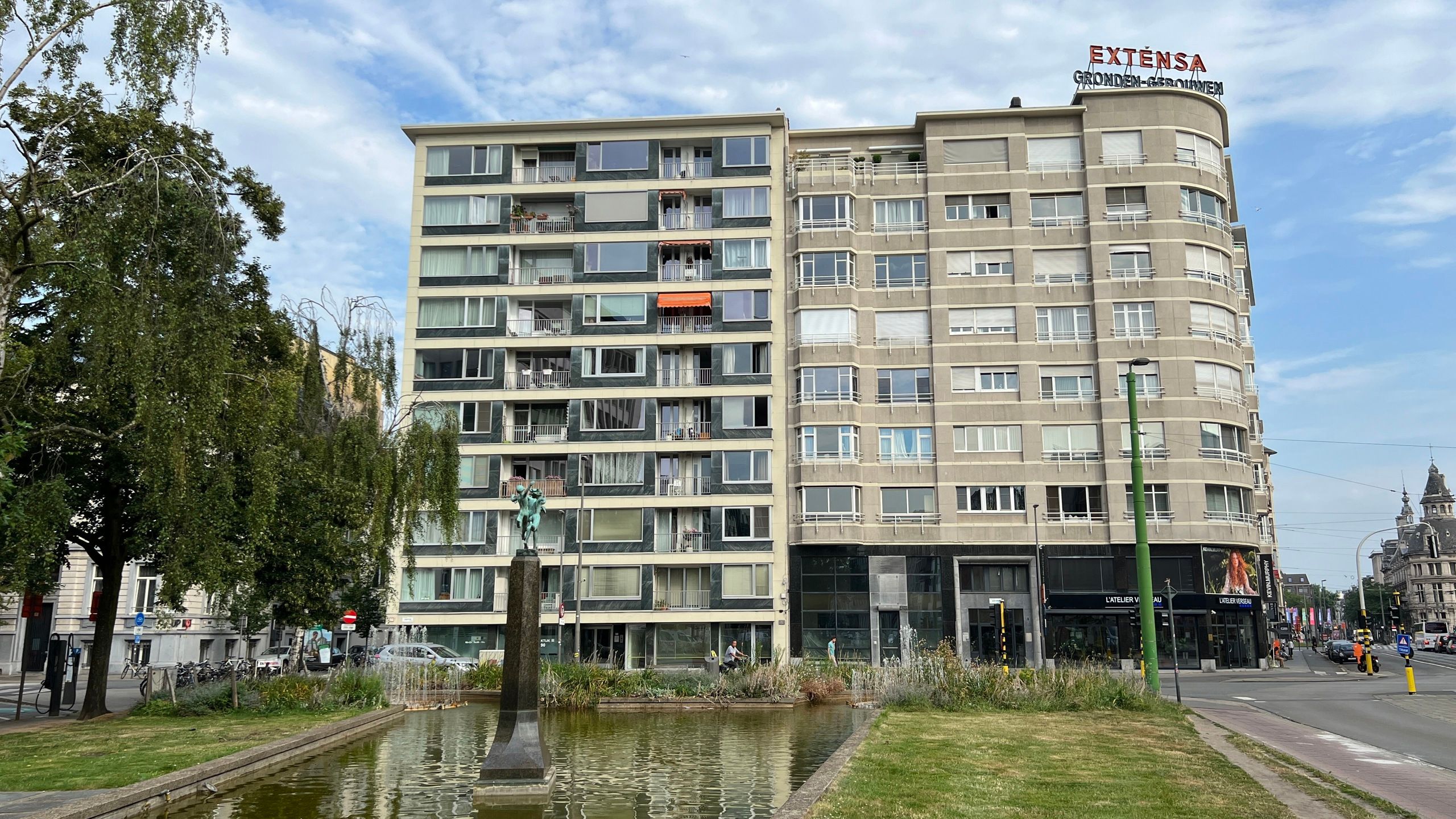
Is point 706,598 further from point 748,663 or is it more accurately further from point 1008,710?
point 1008,710

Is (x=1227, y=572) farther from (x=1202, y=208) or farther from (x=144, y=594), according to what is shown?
(x=144, y=594)

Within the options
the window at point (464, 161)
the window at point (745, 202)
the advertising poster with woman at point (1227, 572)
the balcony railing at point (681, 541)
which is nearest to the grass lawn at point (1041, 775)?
the balcony railing at point (681, 541)

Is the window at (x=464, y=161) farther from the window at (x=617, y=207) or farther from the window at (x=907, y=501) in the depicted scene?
the window at (x=907, y=501)

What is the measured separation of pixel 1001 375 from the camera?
51906mm

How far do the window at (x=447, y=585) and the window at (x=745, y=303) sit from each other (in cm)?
1780

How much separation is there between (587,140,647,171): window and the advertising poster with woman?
111 ft

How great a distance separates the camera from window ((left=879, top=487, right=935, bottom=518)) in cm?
5116

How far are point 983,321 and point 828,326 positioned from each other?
305 inches

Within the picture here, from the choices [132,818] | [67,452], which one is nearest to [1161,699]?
[132,818]

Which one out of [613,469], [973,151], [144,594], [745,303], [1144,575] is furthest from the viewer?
[144,594]

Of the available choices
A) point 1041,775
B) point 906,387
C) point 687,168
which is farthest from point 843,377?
point 1041,775

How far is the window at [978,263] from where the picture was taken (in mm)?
53094

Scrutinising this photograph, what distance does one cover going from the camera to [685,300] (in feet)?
174

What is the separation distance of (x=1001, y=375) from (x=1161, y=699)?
28992 millimetres
